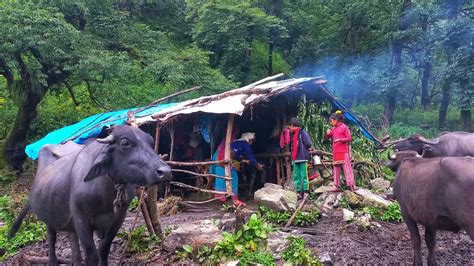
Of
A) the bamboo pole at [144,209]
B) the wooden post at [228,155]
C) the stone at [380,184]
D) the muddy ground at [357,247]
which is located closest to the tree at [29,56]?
the wooden post at [228,155]

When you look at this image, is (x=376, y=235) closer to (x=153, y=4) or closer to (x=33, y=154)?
(x=33, y=154)

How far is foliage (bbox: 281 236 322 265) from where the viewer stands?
608 cm

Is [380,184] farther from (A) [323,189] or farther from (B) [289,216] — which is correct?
(B) [289,216]

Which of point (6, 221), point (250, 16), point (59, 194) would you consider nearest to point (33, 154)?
point (6, 221)

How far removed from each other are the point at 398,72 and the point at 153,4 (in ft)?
46.5

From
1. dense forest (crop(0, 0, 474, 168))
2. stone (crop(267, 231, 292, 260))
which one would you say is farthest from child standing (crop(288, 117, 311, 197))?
dense forest (crop(0, 0, 474, 168))

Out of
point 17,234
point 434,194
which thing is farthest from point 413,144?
point 17,234

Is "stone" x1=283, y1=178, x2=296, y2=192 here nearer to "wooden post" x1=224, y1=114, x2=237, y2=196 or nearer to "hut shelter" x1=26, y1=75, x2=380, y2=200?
"hut shelter" x1=26, y1=75, x2=380, y2=200

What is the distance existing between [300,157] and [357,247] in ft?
9.78

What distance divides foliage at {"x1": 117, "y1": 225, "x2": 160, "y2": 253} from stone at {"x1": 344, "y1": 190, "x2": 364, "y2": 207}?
13.9 ft

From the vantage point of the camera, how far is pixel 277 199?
358 inches

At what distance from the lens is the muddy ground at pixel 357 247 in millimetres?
6715

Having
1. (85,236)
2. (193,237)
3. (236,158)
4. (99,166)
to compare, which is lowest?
(193,237)

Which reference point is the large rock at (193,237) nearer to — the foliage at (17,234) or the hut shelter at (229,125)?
the foliage at (17,234)
